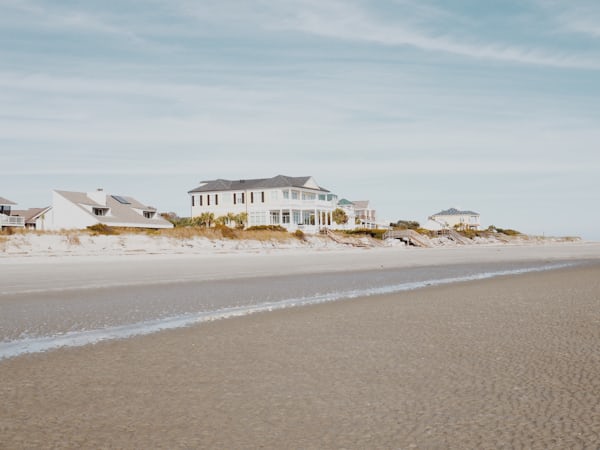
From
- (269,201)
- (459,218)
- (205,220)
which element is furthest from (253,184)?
(459,218)

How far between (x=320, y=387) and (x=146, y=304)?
8369 mm

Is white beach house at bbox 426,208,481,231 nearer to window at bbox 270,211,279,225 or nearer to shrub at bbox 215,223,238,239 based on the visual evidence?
window at bbox 270,211,279,225

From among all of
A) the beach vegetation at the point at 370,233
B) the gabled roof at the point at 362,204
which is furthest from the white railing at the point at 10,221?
the gabled roof at the point at 362,204

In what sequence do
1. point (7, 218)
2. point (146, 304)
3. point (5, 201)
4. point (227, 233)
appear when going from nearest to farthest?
point (146, 304), point (227, 233), point (7, 218), point (5, 201)

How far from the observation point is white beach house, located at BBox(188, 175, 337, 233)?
3142 inches

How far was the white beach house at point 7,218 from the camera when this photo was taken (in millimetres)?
66750

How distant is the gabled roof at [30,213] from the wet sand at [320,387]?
77.7m

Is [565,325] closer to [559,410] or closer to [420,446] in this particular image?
[559,410]

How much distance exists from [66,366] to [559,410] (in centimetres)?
524

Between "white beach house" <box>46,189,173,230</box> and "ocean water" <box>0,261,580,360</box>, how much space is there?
4990cm

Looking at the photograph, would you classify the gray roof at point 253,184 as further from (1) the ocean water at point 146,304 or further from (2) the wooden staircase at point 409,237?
(1) the ocean water at point 146,304

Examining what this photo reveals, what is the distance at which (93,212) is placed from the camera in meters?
69.2

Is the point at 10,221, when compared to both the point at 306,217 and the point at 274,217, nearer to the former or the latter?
the point at 274,217

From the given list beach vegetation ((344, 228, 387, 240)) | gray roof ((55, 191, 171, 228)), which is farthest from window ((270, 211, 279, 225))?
gray roof ((55, 191, 171, 228))
